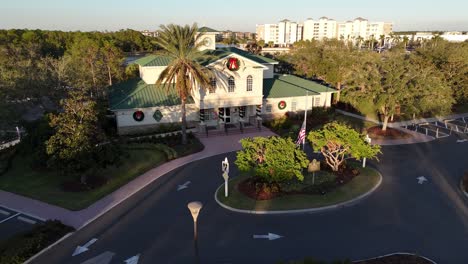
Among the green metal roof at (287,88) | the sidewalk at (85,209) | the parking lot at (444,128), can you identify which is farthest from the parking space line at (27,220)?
the parking lot at (444,128)

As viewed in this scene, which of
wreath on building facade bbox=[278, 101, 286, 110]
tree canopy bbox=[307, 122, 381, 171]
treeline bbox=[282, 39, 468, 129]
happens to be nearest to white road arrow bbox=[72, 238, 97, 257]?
tree canopy bbox=[307, 122, 381, 171]

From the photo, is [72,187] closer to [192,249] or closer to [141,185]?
[141,185]

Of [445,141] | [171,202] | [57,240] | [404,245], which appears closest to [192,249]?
[171,202]

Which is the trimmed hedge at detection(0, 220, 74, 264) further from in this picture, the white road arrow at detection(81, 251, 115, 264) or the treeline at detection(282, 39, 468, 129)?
the treeline at detection(282, 39, 468, 129)

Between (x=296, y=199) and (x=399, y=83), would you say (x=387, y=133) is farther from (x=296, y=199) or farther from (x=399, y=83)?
(x=296, y=199)

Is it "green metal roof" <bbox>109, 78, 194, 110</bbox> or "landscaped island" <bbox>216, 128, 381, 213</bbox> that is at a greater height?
"green metal roof" <bbox>109, 78, 194, 110</bbox>

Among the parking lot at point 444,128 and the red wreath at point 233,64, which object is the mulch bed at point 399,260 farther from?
the parking lot at point 444,128
